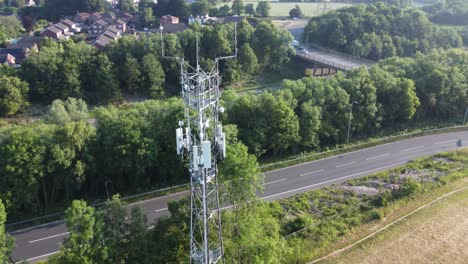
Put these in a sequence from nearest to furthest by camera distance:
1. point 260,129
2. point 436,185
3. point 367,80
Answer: point 436,185 → point 260,129 → point 367,80

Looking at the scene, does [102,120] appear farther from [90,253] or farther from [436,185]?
[436,185]

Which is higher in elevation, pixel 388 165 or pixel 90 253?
pixel 90 253

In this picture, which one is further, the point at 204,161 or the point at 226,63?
the point at 226,63

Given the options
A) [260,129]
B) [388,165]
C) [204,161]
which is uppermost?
[204,161]

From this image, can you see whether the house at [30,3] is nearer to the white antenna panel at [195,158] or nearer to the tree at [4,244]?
the tree at [4,244]

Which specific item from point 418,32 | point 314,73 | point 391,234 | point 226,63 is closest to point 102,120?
point 391,234

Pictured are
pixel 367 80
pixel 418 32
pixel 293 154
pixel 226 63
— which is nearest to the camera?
pixel 293 154
